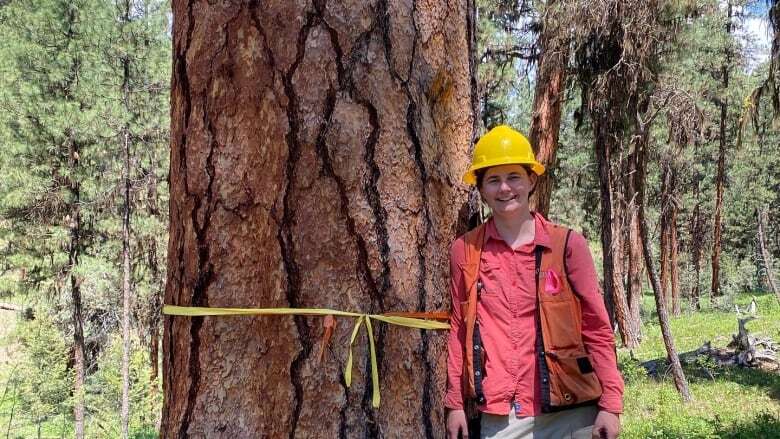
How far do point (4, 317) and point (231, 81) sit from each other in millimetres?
25104

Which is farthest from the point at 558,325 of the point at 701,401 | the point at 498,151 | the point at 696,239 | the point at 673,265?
the point at 696,239

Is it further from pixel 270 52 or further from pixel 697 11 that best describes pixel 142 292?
pixel 270 52

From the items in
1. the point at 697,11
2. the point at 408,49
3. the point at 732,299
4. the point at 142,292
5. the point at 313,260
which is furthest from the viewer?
the point at 732,299

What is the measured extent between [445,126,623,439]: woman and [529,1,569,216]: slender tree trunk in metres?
6.44

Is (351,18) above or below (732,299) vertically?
above

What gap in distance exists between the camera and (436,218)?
171 centimetres

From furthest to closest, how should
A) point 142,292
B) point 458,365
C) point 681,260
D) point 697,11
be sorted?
point 681,260, point 142,292, point 697,11, point 458,365

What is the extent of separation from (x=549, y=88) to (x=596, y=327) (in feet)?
23.8

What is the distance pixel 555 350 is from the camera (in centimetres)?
192

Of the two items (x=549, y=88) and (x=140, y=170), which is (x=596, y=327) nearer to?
(x=549, y=88)

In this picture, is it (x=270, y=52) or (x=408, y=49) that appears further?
(x=408, y=49)

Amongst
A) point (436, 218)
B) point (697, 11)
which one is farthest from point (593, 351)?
point (697, 11)

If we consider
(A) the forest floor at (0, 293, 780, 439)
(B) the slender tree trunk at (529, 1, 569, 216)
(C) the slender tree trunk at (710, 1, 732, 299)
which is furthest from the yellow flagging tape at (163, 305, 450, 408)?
(C) the slender tree trunk at (710, 1, 732, 299)

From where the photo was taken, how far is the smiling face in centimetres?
198
